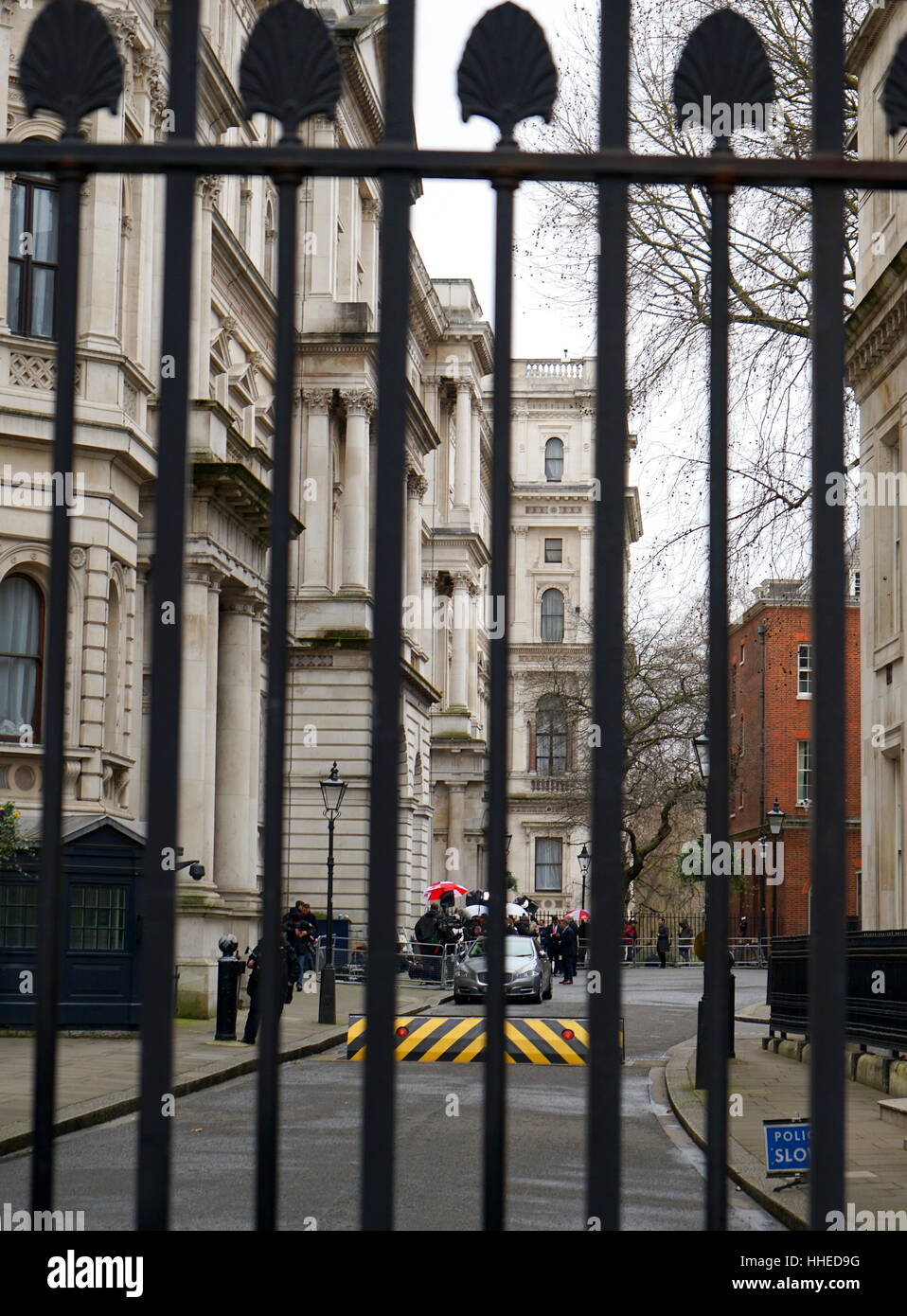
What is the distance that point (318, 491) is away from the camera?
51.1 meters

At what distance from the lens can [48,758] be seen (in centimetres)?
309

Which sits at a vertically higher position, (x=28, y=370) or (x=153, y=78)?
(x=153, y=78)

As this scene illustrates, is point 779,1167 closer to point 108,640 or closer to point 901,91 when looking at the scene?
point 901,91

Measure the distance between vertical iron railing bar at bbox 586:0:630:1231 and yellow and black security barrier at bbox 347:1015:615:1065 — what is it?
1790 cm

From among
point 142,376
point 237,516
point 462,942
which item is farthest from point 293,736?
point 142,376

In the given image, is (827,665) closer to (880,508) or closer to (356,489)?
(880,508)

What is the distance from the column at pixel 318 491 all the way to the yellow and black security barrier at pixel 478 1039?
29890 mm

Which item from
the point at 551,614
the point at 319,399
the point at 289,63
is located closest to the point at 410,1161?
the point at 289,63

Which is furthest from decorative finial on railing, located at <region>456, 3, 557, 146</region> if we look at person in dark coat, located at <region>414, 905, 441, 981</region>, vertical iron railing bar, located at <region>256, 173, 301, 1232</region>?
person in dark coat, located at <region>414, 905, 441, 981</region>

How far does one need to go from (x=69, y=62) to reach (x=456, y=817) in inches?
3003

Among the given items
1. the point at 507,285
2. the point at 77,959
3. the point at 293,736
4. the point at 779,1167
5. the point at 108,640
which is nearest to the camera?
the point at 507,285

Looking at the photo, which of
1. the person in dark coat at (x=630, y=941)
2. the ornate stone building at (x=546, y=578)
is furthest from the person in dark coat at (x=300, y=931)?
the ornate stone building at (x=546, y=578)

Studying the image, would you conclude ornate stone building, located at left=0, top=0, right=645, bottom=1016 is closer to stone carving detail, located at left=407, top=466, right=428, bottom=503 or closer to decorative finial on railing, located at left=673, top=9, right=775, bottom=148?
stone carving detail, located at left=407, top=466, right=428, bottom=503
